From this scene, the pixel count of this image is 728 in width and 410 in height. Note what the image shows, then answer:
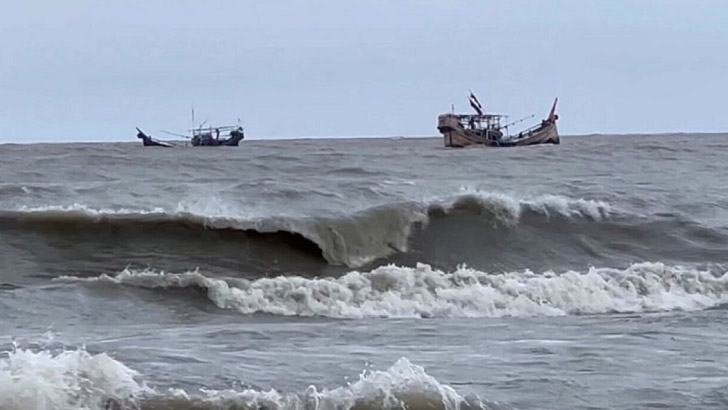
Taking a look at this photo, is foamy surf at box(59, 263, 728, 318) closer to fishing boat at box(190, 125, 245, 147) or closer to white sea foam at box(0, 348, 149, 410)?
white sea foam at box(0, 348, 149, 410)

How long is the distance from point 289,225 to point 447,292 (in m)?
3.87

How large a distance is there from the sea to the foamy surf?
0.03 metres

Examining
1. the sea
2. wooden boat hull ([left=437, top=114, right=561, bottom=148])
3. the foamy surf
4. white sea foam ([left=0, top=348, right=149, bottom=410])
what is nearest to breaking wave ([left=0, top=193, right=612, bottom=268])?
the sea

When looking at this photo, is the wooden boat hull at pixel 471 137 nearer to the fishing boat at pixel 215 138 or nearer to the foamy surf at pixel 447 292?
the fishing boat at pixel 215 138

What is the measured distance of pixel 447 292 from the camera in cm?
1301

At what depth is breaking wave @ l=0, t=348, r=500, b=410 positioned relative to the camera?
22.6 ft

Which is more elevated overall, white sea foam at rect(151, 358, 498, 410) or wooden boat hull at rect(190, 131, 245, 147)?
white sea foam at rect(151, 358, 498, 410)

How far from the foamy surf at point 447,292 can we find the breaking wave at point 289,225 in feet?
5.81

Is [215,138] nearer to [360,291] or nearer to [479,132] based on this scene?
[479,132]

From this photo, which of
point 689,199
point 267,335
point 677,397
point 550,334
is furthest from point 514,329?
point 689,199

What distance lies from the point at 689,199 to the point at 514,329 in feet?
35.6

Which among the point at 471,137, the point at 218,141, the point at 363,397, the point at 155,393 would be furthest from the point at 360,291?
the point at 218,141

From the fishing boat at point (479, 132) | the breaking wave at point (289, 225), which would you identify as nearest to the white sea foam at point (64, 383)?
the breaking wave at point (289, 225)

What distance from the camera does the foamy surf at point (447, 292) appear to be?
1251 centimetres
